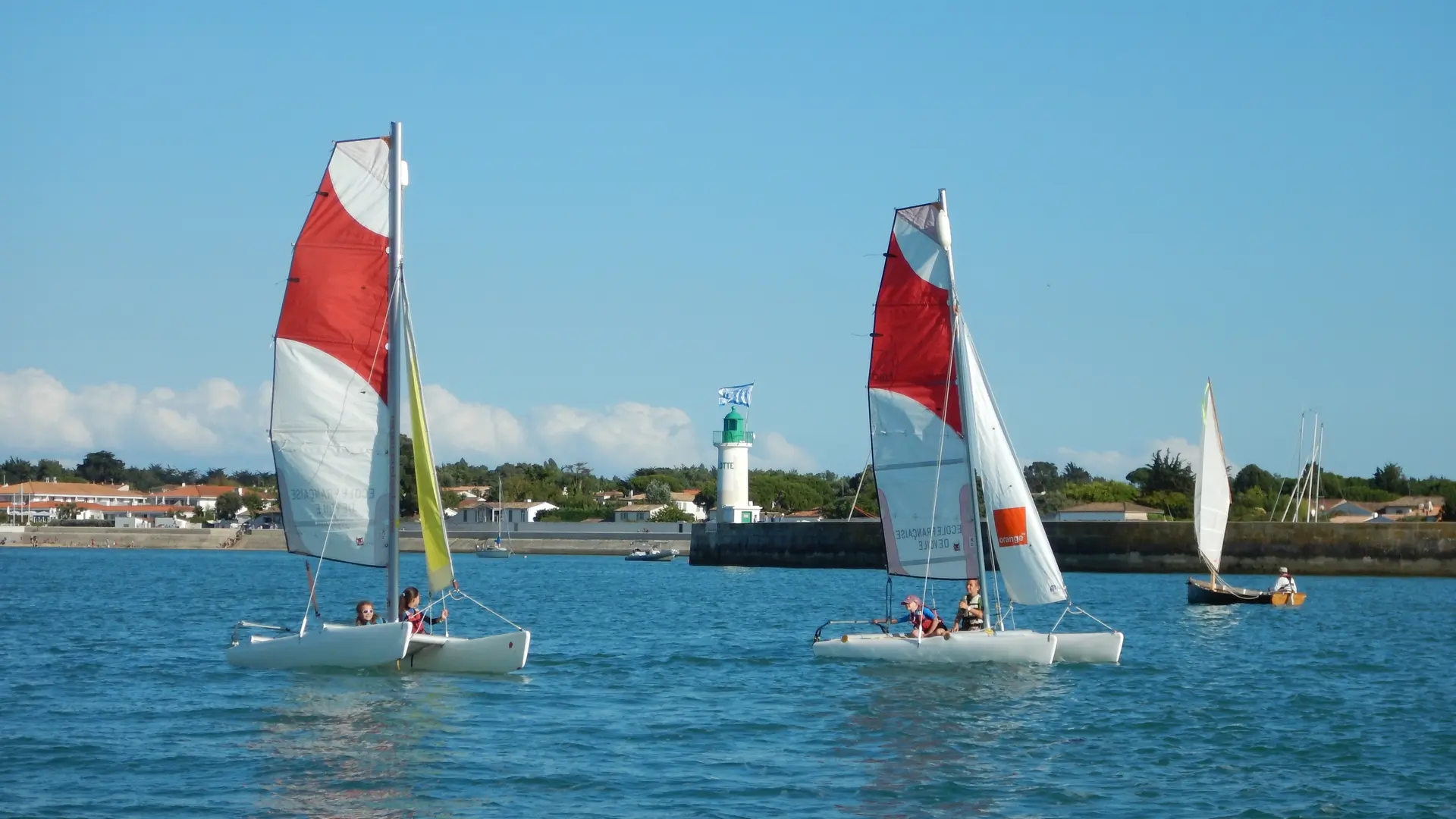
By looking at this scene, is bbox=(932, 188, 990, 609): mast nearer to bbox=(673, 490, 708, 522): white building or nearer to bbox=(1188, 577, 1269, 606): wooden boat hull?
bbox=(1188, 577, 1269, 606): wooden boat hull

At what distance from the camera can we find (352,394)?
22.9 m

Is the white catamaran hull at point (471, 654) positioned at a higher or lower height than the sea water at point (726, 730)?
higher

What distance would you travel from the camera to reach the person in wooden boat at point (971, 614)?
85.6 feet

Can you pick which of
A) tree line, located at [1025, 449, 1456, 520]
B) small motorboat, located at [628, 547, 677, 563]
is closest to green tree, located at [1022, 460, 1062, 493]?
tree line, located at [1025, 449, 1456, 520]

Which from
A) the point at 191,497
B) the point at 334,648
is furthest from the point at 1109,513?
the point at 191,497

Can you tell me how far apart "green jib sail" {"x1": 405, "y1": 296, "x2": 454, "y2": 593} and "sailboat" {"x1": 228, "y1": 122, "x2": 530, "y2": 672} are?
24 millimetres

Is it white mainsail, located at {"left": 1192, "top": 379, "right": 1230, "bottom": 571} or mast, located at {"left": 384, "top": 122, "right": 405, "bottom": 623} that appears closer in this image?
mast, located at {"left": 384, "top": 122, "right": 405, "bottom": 623}

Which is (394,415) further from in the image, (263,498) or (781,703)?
(263,498)

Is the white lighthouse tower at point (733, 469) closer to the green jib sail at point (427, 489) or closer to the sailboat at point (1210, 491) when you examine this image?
the sailboat at point (1210, 491)

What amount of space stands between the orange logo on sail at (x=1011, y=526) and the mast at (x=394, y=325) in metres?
10.7

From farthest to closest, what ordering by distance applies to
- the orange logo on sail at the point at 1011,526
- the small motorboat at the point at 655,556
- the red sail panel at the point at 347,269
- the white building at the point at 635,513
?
the white building at the point at 635,513 < the small motorboat at the point at 655,556 < the orange logo on sail at the point at 1011,526 < the red sail panel at the point at 347,269

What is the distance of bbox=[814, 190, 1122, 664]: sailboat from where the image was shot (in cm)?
2645

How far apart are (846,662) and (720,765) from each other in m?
10.5

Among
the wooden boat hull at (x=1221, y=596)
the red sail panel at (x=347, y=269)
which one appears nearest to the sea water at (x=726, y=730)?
the red sail panel at (x=347, y=269)
